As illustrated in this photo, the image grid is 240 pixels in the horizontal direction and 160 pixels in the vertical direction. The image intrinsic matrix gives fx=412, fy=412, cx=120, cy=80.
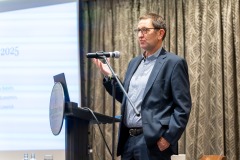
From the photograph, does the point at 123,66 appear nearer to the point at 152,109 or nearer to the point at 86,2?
the point at 86,2

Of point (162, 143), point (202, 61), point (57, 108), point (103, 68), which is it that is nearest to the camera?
point (57, 108)

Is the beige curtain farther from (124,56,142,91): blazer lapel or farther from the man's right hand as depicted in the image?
the man's right hand

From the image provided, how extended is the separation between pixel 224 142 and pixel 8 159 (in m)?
1.91

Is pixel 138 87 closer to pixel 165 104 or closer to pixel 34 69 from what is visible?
pixel 165 104

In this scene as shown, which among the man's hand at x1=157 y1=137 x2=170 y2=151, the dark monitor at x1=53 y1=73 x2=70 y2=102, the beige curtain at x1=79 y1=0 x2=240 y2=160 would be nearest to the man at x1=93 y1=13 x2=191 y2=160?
the man's hand at x1=157 y1=137 x2=170 y2=151

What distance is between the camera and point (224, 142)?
357 centimetres

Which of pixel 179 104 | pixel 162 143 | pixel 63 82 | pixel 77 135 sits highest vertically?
pixel 63 82

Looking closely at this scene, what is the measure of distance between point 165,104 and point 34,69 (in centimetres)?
173

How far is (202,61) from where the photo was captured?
3707 mm

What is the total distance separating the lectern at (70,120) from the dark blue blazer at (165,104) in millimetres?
406

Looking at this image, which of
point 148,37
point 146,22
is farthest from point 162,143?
point 146,22

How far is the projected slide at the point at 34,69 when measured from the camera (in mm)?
3680

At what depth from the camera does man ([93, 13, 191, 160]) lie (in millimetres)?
2318

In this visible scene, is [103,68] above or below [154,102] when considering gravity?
above
